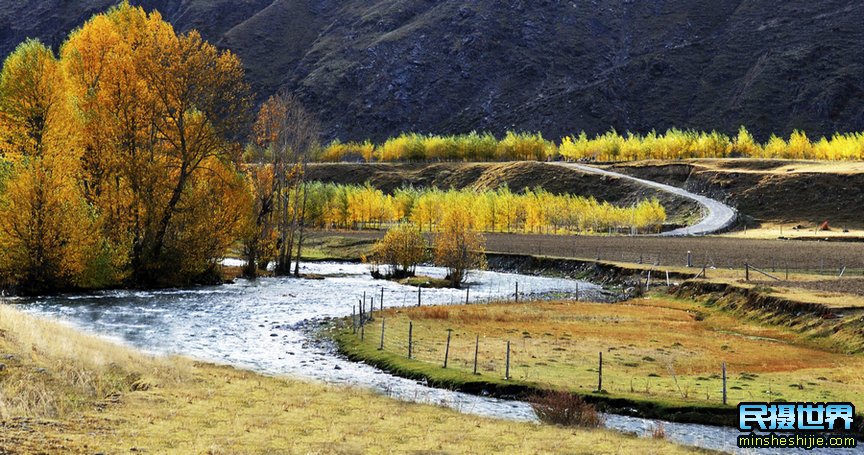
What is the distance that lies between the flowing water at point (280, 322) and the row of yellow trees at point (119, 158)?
13.1ft

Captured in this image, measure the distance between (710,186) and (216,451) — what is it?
175090mm

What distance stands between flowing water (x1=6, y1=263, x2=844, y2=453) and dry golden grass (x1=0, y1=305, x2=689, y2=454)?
10.5ft

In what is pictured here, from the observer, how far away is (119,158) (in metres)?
65.9

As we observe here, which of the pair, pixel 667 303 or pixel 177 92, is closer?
pixel 667 303

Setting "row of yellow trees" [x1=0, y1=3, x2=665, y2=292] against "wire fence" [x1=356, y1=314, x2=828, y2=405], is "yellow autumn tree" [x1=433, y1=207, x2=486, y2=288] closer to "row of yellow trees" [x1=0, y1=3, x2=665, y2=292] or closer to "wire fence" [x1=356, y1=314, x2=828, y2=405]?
"row of yellow trees" [x1=0, y1=3, x2=665, y2=292]

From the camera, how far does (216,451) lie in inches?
734

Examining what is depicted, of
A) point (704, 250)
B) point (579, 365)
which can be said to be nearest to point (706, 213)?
point (704, 250)

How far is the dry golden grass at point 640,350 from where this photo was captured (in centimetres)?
3108

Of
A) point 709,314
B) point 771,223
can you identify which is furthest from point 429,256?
point 771,223

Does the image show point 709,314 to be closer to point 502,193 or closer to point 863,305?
point 863,305

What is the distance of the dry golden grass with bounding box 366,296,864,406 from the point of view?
3108 centimetres

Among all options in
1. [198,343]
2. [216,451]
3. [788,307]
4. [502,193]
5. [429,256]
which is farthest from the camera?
[502,193]

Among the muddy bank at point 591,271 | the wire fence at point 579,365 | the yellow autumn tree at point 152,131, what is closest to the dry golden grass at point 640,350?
the wire fence at point 579,365

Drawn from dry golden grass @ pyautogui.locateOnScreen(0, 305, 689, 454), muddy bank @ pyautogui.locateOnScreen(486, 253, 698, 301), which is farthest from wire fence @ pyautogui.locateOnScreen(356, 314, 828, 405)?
muddy bank @ pyautogui.locateOnScreen(486, 253, 698, 301)
